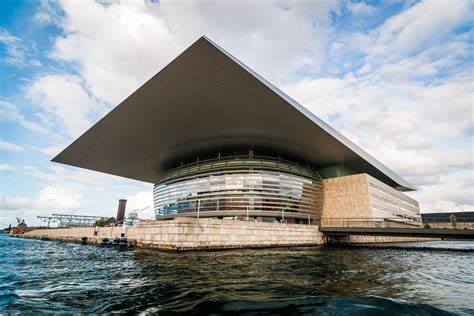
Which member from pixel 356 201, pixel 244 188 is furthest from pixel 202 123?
pixel 356 201

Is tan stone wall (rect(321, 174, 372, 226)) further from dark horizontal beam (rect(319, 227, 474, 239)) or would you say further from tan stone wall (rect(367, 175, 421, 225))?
dark horizontal beam (rect(319, 227, 474, 239))

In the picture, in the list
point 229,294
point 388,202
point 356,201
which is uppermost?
point 388,202

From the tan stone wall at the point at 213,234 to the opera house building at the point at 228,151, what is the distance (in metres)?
6.44

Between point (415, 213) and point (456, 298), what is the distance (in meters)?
62.9

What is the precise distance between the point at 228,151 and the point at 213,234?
21.7 metres

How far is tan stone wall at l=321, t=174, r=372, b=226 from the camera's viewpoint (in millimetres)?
34125

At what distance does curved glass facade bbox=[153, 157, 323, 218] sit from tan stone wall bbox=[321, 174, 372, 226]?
1338 mm

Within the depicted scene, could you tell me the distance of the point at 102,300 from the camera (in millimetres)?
4762

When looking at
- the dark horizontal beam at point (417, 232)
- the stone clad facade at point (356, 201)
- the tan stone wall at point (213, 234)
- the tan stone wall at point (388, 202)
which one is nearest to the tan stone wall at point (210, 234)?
the tan stone wall at point (213, 234)

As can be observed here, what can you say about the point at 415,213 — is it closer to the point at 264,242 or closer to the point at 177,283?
the point at 264,242

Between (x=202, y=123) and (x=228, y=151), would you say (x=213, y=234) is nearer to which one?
(x=202, y=123)

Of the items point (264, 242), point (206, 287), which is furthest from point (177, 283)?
point (264, 242)

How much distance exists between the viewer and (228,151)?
123 feet

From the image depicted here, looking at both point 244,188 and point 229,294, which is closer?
point 229,294
